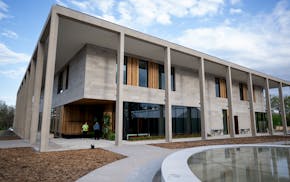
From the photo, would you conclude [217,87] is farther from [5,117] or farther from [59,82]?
[5,117]

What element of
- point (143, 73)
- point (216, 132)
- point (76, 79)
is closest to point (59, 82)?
point (76, 79)

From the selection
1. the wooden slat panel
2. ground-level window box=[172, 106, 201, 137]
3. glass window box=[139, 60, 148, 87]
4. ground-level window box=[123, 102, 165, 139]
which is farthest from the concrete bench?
glass window box=[139, 60, 148, 87]

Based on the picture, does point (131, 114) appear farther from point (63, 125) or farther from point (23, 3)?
point (23, 3)

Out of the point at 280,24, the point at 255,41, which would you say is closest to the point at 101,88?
the point at 280,24

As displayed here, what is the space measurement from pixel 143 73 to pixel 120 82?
6.07 meters

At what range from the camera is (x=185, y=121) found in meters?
19.8

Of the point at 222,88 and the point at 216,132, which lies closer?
the point at 216,132

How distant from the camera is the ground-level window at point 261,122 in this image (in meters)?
28.5

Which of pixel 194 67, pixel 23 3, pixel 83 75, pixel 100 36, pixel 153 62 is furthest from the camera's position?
pixel 194 67

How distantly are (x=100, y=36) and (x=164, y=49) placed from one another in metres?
5.27

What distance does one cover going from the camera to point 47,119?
9016mm

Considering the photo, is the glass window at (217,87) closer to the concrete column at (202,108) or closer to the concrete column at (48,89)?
the concrete column at (202,108)

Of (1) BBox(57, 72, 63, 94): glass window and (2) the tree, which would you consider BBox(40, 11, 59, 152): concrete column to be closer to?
(1) BBox(57, 72, 63, 94): glass window

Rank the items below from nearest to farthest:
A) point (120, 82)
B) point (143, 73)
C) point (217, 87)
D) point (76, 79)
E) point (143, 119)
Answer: point (120, 82) → point (76, 79) → point (143, 119) → point (143, 73) → point (217, 87)
